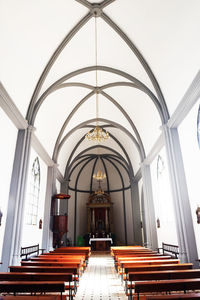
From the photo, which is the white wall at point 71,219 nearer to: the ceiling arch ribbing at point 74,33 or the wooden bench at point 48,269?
the ceiling arch ribbing at point 74,33

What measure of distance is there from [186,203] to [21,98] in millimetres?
6989

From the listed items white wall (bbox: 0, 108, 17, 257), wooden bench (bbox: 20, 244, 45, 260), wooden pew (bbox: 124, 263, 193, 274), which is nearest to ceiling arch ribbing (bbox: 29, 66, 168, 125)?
white wall (bbox: 0, 108, 17, 257)

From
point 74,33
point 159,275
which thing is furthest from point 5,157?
point 159,275

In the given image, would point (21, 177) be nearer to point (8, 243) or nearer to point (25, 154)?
point (25, 154)

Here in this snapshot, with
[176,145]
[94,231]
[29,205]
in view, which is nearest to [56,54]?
[176,145]

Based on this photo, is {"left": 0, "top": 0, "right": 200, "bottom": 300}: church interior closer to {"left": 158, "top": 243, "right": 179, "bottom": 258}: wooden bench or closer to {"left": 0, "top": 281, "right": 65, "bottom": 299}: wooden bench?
{"left": 158, "top": 243, "right": 179, "bottom": 258}: wooden bench

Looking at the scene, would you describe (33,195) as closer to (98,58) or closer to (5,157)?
(5,157)

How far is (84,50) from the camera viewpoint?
8.62m

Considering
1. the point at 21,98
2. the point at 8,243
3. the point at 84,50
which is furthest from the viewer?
the point at 84,50

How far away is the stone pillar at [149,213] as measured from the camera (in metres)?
11.2

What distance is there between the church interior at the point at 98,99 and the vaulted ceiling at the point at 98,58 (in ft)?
0.12

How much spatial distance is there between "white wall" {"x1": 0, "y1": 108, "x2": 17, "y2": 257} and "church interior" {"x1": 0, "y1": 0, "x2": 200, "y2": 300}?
3cm

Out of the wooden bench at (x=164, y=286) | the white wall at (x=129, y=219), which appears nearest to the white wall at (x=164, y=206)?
the wooden bench at (x=164, y=286)

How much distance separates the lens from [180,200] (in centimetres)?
718
